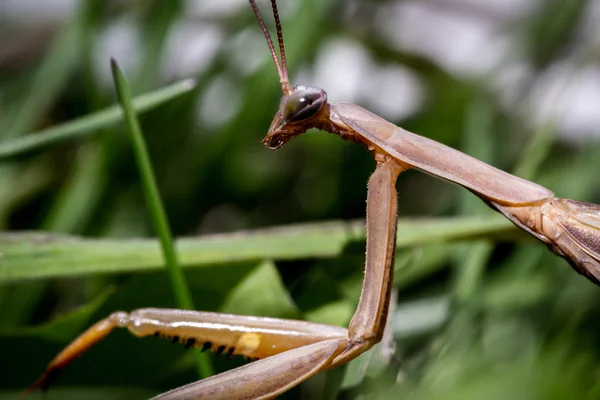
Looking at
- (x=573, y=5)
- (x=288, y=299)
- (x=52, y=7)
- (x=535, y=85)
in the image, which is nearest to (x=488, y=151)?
(x=535, y=85)

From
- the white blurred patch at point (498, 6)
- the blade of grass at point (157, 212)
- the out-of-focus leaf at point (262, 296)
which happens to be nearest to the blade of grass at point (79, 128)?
the blade of grass at point (157, 212)

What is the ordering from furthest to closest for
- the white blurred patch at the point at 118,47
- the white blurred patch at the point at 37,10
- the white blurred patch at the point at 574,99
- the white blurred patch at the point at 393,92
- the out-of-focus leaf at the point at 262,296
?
1. the white blurred patch at the point at 37,10
2. the white blurred patch at the point at 393,92
3. the white blurred patch at the point at 574,99
4. the white blurred patch at the point at 118,47
5. the out-of-focus leaf at the point at 262,296

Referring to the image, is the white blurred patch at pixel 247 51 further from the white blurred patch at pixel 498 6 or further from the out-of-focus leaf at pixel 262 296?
the white blurred patch at pixel 498 6

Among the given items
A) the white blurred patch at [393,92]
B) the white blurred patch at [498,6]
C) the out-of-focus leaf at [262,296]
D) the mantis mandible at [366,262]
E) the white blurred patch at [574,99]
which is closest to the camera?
the mantis mandible at [366,262]

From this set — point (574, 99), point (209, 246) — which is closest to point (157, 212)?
point (209, 246)

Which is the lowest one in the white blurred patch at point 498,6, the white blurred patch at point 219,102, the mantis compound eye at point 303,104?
the white blurred patch at point 219,102

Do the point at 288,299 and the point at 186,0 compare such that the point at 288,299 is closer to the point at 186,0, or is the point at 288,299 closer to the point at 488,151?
the point at 488,151
